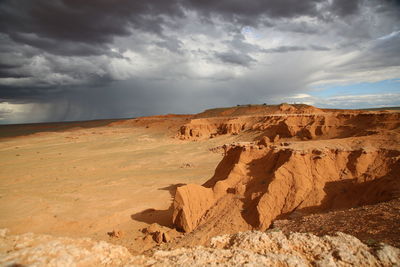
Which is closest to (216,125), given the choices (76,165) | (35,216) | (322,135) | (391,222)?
(322,135)

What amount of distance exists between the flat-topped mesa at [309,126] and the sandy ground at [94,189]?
696cm

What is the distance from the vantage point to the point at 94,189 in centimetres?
1302

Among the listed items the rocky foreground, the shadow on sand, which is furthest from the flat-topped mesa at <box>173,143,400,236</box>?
the rocky foreground

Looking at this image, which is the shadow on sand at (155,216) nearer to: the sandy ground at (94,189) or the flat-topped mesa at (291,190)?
the sandy ground at (94,189)

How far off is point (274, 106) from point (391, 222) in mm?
36958

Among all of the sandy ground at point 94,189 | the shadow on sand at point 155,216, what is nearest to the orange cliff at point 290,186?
the shadow on sand at point 155,216

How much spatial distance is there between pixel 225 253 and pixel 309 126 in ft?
64.4

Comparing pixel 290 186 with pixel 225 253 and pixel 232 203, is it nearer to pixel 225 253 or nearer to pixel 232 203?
pixel 232 203

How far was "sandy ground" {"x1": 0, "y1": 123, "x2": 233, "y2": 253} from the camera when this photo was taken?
28.3ft

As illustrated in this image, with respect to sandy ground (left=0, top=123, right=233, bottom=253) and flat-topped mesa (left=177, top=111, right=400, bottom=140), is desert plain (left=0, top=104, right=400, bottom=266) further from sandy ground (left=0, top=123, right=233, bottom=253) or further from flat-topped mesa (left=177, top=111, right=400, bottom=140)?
flat-topped mesa (left=177, top=111, right=400, bottom=140)

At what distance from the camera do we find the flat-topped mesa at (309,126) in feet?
57.2

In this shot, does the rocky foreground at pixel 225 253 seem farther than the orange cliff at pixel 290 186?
No

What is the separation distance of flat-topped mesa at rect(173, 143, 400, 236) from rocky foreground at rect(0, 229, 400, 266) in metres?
3.55

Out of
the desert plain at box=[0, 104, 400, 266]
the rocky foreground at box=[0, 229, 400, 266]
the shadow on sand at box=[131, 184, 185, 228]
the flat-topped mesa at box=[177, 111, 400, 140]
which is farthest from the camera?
the flat-topped mesa at box=[177, 111, 400, 140]
